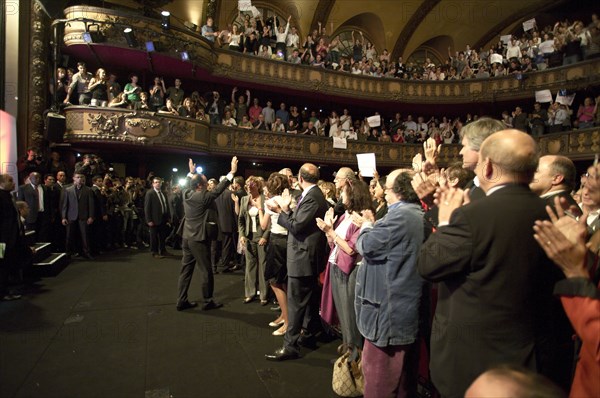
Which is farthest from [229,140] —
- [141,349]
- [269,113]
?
[141,349]

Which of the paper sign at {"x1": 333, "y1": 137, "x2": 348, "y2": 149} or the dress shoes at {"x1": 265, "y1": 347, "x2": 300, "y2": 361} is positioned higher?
the paper sign at {"x1": 333, "y1": 137, "x2": 348, "y2": 149}

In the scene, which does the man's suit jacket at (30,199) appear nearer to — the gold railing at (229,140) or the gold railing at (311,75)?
the gold railing at (229,140)

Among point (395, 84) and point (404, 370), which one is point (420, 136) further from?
point (404, 370)

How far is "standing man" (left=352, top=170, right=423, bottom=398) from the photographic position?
2.09 m

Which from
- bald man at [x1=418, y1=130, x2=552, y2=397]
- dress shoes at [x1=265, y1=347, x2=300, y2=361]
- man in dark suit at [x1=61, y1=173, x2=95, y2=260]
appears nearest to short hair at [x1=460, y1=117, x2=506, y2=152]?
bald man at [x1=418, y1=130, x2=552, y2=397]

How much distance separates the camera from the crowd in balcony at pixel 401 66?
12.9 metres

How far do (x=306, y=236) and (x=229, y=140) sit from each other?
31.2 ft

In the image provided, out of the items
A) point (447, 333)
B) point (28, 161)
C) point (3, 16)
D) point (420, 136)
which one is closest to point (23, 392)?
point (447, 333)

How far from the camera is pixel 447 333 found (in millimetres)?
1549

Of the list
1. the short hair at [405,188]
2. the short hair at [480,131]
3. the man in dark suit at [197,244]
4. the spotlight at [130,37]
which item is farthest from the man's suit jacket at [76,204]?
the short hair at [480,131]

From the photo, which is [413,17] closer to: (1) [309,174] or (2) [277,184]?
(2) [277,184]

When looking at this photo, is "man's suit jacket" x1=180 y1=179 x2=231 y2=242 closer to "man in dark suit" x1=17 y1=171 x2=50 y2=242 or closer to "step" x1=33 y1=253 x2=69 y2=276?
"step" x1=33 y1=253 x2=69 y2=276

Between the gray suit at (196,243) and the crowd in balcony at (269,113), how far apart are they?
22.1 feet

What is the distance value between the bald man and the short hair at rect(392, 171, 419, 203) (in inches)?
24.3
